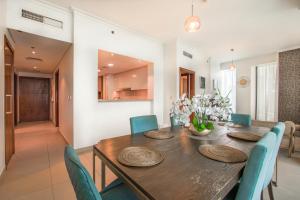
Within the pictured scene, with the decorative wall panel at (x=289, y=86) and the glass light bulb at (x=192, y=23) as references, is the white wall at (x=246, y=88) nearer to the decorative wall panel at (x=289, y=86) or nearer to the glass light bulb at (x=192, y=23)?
the decorative wall panel at (x=289, y=86)

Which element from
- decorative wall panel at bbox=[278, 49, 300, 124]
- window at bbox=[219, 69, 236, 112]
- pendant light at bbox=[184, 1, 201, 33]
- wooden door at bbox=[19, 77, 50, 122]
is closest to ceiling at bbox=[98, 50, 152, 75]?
pendant light at bbox=[184, 1, 201, 33]

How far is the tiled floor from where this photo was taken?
5.47ft

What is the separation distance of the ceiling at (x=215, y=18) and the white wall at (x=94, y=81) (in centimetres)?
27

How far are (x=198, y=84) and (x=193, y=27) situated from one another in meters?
3.48

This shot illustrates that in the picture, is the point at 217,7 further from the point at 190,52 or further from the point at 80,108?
the point at 80,108

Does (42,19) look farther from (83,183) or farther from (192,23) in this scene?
(83,183)

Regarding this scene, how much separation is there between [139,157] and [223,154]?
2.09 ft

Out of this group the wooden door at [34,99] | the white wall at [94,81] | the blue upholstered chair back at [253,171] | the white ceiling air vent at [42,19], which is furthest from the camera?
the wooden door at [34,99]

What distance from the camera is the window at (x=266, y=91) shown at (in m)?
5.26

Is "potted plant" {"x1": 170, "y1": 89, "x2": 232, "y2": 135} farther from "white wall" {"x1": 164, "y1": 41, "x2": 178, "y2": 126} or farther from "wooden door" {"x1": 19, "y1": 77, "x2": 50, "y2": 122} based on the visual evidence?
"wooden door" {"x1": 19, "y1": 77, "x2": 50, "y2": 122}

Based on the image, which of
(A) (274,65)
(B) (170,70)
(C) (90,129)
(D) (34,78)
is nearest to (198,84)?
(B) (170,70)

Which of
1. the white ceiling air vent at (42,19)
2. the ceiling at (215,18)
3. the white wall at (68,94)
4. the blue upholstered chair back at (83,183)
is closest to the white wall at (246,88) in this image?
the ceiling at (215,18)

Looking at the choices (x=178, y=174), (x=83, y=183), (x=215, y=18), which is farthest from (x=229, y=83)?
(x=83, y=183)

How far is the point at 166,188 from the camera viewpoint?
71cm
